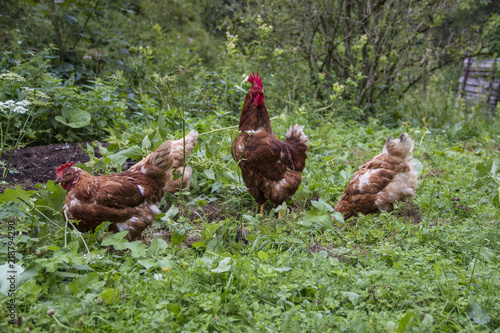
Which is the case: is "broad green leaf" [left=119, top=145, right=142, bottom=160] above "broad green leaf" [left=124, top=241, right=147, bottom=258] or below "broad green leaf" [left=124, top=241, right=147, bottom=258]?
below

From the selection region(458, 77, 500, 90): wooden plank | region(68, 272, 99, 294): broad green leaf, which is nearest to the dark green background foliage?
→ region(68, 272, 99, 294): broad green leaf

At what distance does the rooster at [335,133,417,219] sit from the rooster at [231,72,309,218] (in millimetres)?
610

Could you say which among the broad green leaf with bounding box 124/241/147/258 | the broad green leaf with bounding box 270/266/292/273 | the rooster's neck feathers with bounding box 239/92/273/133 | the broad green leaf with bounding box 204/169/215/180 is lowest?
the broad green leaf with bounding box 204/169/215/180

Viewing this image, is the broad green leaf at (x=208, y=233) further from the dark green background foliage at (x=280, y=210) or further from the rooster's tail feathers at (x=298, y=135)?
the rooster's tail feathers at (x=298, y=135)

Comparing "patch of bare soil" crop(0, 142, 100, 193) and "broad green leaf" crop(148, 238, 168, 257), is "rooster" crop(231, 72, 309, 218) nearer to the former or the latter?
"broad green leaf" crop(148, 238, 168, 257)

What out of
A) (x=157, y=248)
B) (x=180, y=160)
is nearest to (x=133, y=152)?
(x=180, y=160)

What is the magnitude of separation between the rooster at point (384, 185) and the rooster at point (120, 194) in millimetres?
1920

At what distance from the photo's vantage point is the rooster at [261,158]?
3906 millimetres

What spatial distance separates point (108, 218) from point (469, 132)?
741 centimetres

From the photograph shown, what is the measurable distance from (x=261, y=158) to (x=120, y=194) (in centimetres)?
146

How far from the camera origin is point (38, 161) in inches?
Answer: 190

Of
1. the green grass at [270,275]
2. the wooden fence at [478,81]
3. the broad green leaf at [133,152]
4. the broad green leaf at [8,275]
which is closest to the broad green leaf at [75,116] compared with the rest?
the broad green leaf at [133,152]

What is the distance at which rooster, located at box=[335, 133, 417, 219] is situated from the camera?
12.9 feet

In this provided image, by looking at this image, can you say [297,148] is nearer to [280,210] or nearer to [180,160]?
[280,210]
